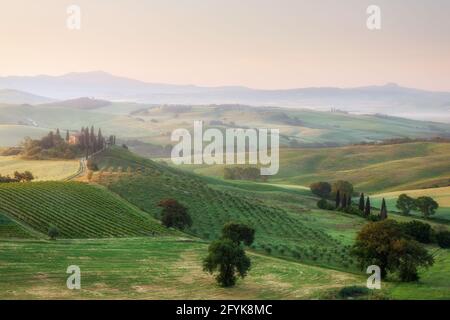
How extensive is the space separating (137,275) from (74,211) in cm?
3089

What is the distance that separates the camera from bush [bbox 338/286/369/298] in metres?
46.2

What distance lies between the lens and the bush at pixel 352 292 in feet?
152

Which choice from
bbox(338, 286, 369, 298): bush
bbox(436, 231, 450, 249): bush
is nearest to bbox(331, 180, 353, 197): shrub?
bbox(436, 231, 450, 249): bush

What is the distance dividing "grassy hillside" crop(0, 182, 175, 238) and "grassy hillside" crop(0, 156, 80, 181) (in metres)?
18.8

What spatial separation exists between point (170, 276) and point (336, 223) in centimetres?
4898

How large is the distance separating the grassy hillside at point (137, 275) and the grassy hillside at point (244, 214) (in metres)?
9.03

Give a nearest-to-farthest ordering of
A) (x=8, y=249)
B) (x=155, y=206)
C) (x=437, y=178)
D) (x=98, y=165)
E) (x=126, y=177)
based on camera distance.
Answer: (x=8, y=249) < (x=155, y=206) < (x=126, y=177) < (x=98, y=165) < (x=437, y=178)

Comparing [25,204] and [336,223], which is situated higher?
[25,204]
